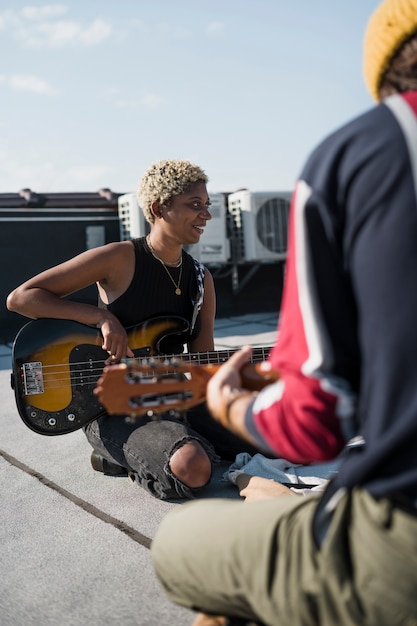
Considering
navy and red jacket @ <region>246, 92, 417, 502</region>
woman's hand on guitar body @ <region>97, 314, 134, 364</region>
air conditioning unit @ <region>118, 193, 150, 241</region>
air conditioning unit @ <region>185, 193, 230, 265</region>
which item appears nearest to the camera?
navy and red jacket @ <region>246, 92, 417, 502</region>

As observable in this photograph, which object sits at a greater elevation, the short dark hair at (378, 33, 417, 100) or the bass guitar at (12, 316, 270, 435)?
the short dark hair at (378, 33, 417, 100)

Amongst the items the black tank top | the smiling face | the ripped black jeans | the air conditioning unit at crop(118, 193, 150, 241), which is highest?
the air conditioning unit at crop(118, 193, 150, 241)

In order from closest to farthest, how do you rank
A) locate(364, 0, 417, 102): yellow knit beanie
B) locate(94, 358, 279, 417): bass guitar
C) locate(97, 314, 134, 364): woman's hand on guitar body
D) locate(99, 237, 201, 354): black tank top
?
locate(364, 0, 417, 102): yellow knit beanie, locate(94, 358, 279, 417): bass guitar, locate(97, 314, 134, 364): woman's hand on guitar body, locate(99, 237, 201, 354): black tank top

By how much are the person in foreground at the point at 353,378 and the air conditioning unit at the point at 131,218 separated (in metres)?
7.40

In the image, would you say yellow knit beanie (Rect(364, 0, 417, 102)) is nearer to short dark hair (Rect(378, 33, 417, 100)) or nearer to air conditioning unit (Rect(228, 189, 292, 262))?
short dark hair (Rect(378, 33, 417, 100))

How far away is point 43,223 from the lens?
8625mm

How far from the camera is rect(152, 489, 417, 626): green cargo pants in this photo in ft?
3.24

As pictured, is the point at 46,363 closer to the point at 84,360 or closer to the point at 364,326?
the point at 84,360

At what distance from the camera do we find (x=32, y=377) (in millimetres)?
2859

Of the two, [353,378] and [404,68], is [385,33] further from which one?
[353,378]

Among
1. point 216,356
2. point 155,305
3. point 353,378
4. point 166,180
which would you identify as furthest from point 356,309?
point 166,180

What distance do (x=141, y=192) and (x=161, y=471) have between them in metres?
1.24

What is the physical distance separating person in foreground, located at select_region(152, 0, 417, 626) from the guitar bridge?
1.84m

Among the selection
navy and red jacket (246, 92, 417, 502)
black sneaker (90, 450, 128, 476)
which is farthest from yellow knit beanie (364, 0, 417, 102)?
black sneaker (90, 450, 128, 476)
